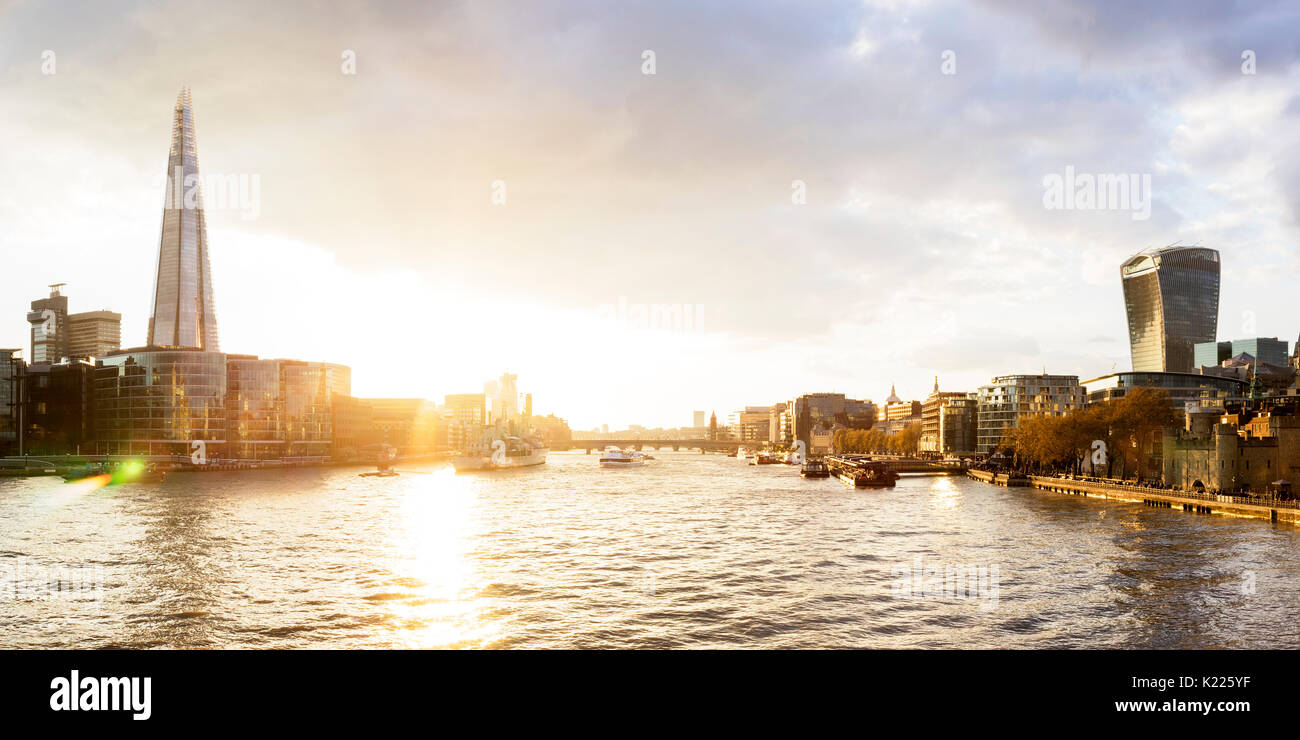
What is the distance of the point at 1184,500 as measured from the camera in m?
85.3

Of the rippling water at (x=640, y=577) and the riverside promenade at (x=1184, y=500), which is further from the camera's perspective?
the riverside promenade at (x=1184, y=500)

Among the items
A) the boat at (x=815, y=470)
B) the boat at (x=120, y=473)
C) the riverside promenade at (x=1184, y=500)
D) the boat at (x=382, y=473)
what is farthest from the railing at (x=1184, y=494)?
the boat at (x=120, y=473)

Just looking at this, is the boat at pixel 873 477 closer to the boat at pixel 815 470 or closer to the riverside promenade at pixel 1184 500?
the riverside promenade at pixel 1184 500

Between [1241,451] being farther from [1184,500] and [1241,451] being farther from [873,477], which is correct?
[873,477]

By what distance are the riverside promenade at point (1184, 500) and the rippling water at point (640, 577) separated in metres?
2.88

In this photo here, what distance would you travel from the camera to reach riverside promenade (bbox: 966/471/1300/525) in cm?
7275

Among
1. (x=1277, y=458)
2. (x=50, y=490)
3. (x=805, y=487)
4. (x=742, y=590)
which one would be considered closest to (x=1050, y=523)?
(x=1277, y=458)

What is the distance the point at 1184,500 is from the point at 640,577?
235ft

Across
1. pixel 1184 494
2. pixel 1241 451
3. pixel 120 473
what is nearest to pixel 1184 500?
pixel 1184 494

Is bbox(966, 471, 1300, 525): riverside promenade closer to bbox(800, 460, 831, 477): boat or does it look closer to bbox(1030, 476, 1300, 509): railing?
bbox(1030, 476, 1300, 509): railing

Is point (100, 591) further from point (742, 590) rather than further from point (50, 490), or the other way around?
point (50, 490)

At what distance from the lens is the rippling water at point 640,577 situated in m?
33.3

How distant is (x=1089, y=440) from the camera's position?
4592 inches
